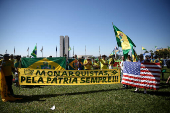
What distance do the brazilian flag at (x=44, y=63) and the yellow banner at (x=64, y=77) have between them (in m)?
3.95

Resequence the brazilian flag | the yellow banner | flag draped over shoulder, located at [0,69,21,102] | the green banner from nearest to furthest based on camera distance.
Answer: flag draped over shoulder, located at [0,69,21,102] → the yellow banner → the brazilian flag → the green banner

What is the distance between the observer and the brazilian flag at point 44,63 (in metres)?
9.85

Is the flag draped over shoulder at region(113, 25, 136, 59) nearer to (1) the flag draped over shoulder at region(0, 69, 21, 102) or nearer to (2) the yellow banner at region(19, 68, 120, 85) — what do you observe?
(2) the yellow banner at region(19, 68, 120, 85)

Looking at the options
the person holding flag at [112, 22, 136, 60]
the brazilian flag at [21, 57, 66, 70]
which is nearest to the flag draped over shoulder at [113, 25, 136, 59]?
the person holding flag at [112, 22, 136, 60]

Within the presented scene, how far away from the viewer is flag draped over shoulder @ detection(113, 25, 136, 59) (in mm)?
5664

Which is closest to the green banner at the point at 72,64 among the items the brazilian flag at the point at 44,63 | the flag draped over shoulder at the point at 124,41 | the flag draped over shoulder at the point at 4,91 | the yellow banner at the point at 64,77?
the brazilian flag at the point at 44,63

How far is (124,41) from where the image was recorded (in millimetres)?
5930

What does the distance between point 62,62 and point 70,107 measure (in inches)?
262

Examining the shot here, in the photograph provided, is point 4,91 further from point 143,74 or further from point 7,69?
point 143,74

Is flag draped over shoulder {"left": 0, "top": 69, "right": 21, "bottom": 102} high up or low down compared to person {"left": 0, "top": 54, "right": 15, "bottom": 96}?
down

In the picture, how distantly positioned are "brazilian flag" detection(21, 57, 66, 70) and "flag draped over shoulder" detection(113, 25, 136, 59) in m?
6.11

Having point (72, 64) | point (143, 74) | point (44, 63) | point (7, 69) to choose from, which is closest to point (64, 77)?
point (7, 69)

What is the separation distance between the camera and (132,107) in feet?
13.4

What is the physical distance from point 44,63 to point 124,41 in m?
7.85
